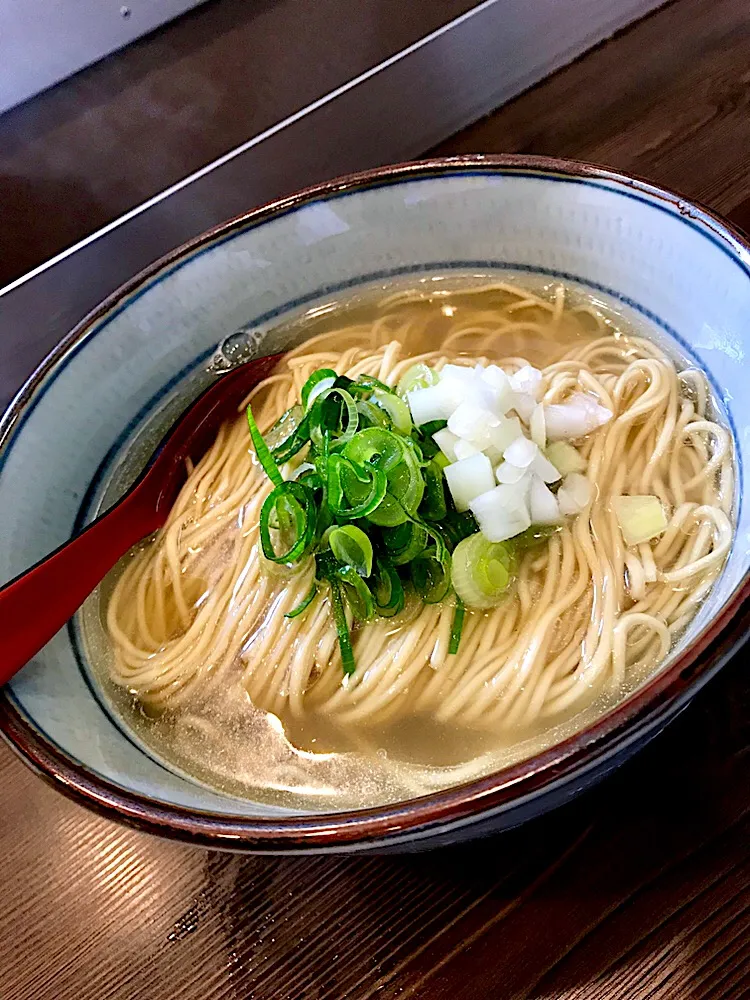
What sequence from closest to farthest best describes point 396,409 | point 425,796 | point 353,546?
point 425,796 → point 353,546 → point 396,409

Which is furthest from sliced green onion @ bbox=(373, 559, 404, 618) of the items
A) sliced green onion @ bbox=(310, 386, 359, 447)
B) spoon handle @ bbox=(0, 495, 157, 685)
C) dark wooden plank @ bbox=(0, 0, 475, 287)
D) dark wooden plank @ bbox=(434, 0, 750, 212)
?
dark wooden plank @ bbox=(0, 0, 475, 287)

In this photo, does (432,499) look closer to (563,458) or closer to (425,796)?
(563,458)

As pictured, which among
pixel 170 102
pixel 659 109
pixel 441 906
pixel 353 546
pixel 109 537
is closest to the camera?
pixel 441 906

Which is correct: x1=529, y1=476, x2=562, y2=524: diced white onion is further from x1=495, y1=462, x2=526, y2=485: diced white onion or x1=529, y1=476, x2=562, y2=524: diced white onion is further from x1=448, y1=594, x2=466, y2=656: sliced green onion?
x1=448, y1=594, x2=466, y2=656: sliced green onion

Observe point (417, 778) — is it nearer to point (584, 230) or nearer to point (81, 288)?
point (584, 230)

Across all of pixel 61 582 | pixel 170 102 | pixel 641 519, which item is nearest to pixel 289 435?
pixel 61 582

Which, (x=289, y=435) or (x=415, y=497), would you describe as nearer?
(x=415, y=497)

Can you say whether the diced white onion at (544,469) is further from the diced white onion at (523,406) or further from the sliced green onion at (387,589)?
A: the sliced green onion at (387,589)
